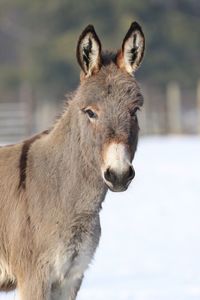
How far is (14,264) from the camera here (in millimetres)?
5781

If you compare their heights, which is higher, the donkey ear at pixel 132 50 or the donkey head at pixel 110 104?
the donkey ear at pixel 132 50

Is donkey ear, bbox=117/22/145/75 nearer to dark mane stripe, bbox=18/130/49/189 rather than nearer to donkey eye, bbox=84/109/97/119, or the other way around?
donkey eye, bbox=84/109/97/119

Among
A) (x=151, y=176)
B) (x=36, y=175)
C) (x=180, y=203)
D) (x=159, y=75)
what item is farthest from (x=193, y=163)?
(x=159, y=75)

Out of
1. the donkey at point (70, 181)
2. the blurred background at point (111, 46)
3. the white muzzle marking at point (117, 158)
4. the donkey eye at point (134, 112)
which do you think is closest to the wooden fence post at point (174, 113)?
the blurred background at point (111, 46)

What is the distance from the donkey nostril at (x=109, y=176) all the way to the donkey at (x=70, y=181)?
0.43ft

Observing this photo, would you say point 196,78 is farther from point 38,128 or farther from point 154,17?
point 38,128

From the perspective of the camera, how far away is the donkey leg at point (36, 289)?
18.6ft

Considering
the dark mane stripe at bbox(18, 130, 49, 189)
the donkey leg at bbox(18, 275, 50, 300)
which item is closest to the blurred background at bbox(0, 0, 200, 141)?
the dark mane stripe at bbox(18, 130, 49, 189)

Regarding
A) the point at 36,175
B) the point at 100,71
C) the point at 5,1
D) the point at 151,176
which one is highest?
the point at 5,1

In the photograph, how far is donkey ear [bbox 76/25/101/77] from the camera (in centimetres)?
560

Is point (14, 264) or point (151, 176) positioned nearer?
point (14, 264)

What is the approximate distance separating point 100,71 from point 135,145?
55 centimetres

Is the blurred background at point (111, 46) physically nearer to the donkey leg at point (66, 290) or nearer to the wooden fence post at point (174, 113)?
the wooden fence post at point (174, 113)

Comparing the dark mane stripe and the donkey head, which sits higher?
the donkey head
